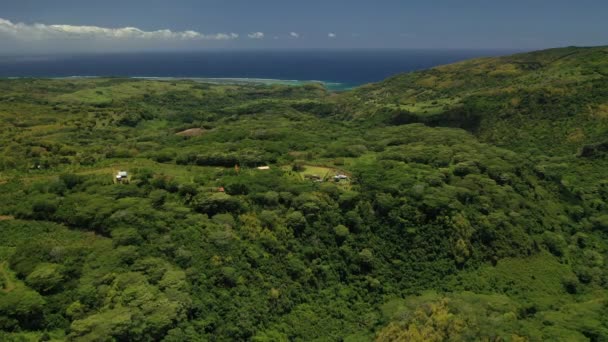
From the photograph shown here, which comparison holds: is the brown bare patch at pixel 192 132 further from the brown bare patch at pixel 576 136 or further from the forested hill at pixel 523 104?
the brown bare patch at pixel 576 136

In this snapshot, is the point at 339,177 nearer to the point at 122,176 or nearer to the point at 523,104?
the point at 122,176

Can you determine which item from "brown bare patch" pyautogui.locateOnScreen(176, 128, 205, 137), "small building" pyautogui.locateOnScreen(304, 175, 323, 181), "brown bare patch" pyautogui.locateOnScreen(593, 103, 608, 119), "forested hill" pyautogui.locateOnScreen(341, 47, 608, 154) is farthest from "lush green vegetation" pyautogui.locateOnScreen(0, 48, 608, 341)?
"brown bare patch" pyautogui.locateOnScreen(593, 103, 608, 119)

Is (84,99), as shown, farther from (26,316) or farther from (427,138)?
(26,316)

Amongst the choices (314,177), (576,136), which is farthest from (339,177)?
(576,136)

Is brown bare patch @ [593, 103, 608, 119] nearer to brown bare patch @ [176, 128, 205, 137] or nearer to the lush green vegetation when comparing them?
the lush green vegetation

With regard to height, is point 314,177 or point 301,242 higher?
point 314,177

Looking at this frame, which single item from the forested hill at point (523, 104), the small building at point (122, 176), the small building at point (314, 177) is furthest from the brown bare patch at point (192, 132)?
the forested hill at point (523, 104)

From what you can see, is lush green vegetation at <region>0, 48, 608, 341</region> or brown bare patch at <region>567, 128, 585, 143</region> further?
brown bare patch at <region>567, 128, 585, 143</region>
